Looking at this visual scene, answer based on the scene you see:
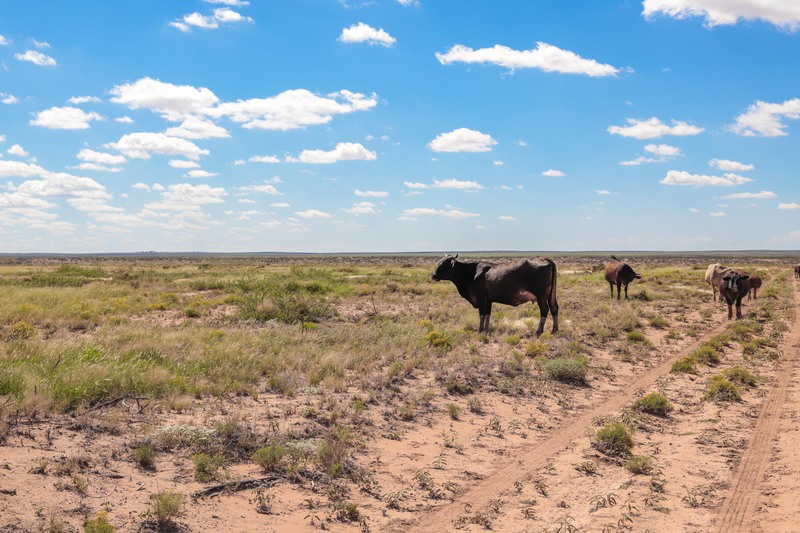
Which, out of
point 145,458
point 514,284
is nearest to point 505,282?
point 514,284

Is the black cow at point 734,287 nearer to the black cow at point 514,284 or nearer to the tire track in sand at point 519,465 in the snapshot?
the black cow at point 514,284

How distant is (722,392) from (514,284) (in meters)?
6.88

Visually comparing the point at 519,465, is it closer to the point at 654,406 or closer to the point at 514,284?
the point at 654,406

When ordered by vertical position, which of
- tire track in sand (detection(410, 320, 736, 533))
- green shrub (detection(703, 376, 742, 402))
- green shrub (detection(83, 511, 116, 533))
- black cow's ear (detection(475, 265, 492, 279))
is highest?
black cow's ear (detection(475, 265, 492, 279))

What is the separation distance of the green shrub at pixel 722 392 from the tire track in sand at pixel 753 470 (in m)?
0.47

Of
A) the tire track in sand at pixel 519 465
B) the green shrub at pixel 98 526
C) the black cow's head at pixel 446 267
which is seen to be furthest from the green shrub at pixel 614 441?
the black cow's head at pixel 446 267

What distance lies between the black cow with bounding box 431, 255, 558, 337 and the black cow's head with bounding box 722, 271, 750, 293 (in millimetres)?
8244

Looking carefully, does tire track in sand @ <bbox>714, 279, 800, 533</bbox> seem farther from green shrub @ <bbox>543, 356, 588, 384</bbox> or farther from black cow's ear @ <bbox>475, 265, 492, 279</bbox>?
black cow's ear @ <bbox>475, 265, 492, 279</bbox>

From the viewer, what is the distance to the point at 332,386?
10.4 metres

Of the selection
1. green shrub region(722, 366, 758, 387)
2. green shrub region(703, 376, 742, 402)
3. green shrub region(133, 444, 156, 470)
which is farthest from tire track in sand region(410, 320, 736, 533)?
green shrub region(133, 444, 156, 470)

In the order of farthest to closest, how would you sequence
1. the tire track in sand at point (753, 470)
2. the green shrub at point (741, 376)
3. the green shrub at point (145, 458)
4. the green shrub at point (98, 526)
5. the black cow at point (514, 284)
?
the black cow at point (514, 284) → the green shrub at point (741, 376) → the green shrub at point (145, 458) → the tire track in sand at point (753, 470) → the green shrub at point (98, 526)

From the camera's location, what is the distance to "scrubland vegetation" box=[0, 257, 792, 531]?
21.5ft

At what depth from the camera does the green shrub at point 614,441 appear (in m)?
7.62

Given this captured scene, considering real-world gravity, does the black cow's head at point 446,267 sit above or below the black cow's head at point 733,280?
above
